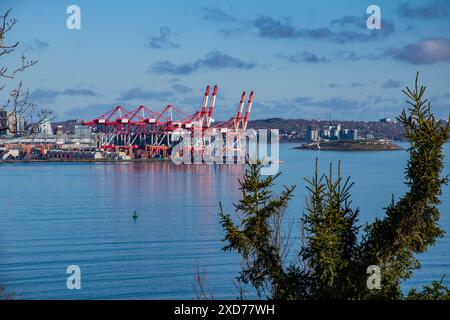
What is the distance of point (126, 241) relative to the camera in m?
19.1

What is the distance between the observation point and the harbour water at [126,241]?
44.8ft

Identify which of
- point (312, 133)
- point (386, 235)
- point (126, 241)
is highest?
point (312, 133)

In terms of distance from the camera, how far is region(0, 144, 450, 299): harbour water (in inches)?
537

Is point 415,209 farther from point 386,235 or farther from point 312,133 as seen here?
point 312,133

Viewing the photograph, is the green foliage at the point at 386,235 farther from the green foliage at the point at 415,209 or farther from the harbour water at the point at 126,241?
the harbour water at the point at 126,241

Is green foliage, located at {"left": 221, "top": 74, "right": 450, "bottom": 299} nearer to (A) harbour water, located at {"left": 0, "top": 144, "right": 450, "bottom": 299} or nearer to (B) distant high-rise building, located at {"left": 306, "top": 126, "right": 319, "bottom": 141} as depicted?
(A) harbour water, located at {"left": 0, "top": 144, "right": 450, "bottom": 299}

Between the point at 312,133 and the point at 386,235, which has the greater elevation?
the point at 312,133

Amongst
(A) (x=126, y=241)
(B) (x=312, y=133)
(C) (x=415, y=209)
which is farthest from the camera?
(B) (x=312, y=133)

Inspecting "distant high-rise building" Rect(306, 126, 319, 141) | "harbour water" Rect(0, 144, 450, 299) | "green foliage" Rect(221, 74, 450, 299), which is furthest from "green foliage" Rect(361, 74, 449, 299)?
"distant high-rise building" Rect(306, 126, 319, 141)

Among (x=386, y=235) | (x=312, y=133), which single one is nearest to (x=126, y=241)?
(x=386, y=235)

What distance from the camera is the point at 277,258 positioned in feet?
13.9
